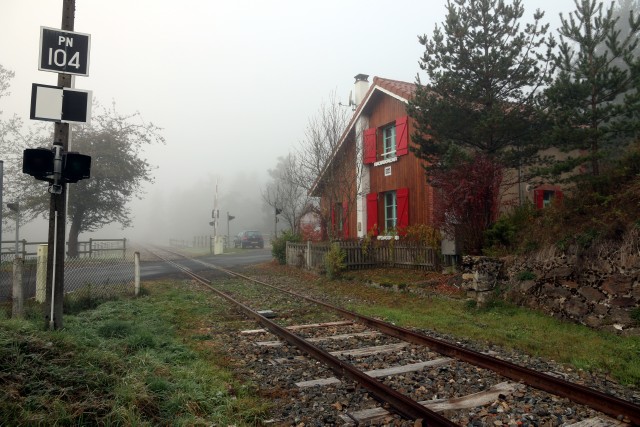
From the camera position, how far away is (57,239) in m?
6.36

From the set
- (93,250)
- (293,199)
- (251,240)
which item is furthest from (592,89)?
(251,240)

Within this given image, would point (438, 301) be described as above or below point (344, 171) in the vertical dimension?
below

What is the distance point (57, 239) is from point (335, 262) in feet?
30.8

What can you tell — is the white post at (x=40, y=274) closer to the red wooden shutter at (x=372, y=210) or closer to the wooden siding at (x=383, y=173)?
the wooden siding at (x=383, y=173)

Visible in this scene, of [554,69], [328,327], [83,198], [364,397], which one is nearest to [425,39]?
[554,69]

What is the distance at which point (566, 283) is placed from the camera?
25.4 ft

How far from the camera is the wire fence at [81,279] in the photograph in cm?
887

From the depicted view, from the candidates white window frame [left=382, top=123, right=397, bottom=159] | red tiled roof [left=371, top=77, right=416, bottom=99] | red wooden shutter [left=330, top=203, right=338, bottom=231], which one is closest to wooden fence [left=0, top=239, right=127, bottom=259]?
red wooden shutter [left=330, top=203, right=338, bottom=231]

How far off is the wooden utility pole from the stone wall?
26.1 ft

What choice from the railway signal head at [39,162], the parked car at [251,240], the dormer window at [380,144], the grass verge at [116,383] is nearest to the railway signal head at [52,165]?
the railway signal head at [39,162]

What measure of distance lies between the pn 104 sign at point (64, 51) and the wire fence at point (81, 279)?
3.80 m

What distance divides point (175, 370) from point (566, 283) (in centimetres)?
696

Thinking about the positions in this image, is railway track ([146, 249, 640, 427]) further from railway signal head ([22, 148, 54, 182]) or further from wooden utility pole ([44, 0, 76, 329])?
railway signal head ([22, 148, 54, 182])

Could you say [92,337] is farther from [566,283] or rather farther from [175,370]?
[566,283]
